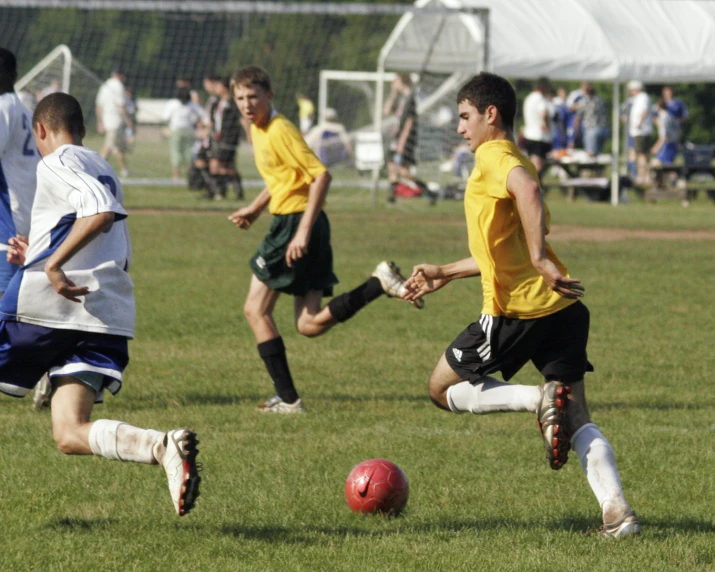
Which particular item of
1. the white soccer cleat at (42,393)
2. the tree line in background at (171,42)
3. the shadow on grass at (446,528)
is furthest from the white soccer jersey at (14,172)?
the tree line in background at (171,42)

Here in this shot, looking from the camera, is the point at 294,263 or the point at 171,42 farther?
the point at 171,42

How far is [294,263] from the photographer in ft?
23.5

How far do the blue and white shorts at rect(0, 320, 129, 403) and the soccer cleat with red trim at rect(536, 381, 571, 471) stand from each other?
1648 mm

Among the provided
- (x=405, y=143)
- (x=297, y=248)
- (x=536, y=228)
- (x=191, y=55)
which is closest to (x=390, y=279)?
(x=297, y=248)

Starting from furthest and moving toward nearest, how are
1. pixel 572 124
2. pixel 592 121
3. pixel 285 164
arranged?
1. pixel 572 124
2. pixel 592 121
3. pixel 285 164

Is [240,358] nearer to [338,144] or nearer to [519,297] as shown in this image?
[519,297]

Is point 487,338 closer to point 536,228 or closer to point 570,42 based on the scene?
point 536,228

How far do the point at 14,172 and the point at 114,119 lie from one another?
64.2 ft

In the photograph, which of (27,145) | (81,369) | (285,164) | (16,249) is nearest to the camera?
(81,369)

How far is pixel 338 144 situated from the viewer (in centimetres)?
2934

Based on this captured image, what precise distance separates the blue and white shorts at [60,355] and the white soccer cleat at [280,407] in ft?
8.07

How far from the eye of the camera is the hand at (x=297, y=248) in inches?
273

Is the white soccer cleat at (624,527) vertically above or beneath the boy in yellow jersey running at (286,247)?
beneath

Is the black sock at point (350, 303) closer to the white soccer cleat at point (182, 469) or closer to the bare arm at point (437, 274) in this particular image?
the bare arm at point (437, 274)
